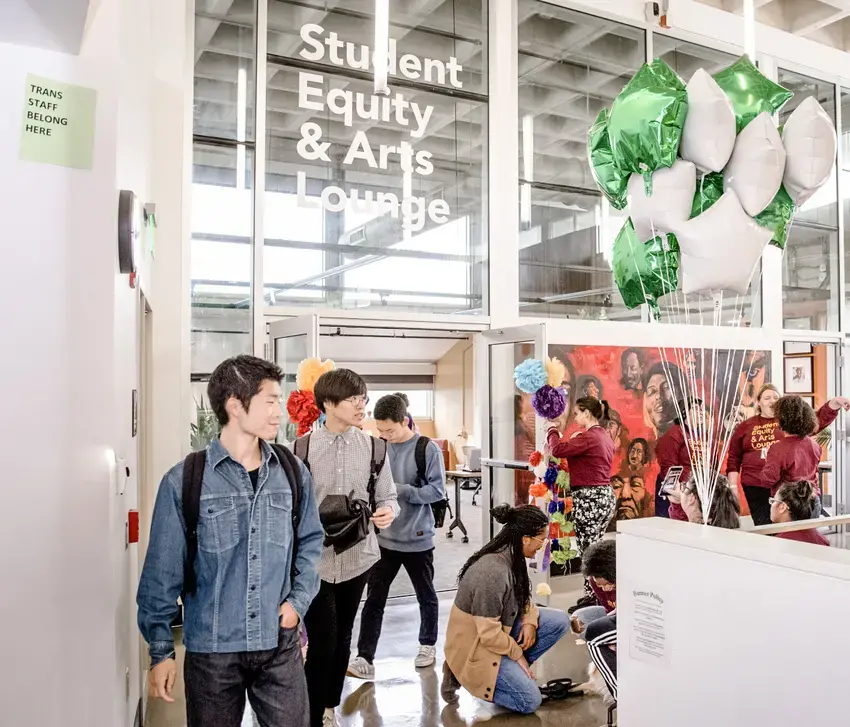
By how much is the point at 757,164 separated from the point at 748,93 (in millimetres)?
290

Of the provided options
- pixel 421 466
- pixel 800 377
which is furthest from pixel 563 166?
pixel 421 466

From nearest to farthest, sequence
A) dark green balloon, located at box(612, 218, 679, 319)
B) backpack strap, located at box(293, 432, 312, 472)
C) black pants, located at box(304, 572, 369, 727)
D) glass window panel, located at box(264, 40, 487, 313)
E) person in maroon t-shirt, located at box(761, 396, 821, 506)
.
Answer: dark green balloon, located at box(612, 218, 679, 319), black pants, located at box(304, 572, 369, 727), backpack strap, located at box(293, 432, 312, 472), person in maroon t-shirt, located at box(761, 396, 821, 506), glass window panel, located at box(264, 40, 487, 313)

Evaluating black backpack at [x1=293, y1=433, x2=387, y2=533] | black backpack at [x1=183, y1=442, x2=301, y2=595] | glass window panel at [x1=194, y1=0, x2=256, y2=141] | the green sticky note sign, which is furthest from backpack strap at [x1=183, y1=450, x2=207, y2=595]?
glass window panel at [x1=194, y1=0, x2=256, y2=141]

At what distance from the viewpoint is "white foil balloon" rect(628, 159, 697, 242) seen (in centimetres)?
272

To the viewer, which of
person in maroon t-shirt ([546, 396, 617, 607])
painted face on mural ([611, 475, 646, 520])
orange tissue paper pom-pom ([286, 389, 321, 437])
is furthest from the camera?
painted face on mural ([611, 475, 646, 520])

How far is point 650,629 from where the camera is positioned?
200 cm

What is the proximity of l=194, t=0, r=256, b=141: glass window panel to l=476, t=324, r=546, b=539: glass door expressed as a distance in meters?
A: 2.45

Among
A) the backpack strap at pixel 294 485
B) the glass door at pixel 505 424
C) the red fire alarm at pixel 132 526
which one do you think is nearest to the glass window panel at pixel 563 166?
the glass door at pixel 505 424

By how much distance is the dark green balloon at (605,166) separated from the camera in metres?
3.00

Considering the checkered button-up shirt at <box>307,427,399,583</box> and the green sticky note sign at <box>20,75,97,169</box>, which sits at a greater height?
the green sticky note sign at <box>20,75,97,169</box>

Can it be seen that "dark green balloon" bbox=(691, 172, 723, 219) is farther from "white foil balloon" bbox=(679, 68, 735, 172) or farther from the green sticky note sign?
the green sticky note sign

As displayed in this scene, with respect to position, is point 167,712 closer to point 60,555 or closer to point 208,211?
point 60,555

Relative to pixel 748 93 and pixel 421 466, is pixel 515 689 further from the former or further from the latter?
pixel 748 93

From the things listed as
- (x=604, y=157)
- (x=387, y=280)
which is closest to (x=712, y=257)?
(x=604, y=157)
